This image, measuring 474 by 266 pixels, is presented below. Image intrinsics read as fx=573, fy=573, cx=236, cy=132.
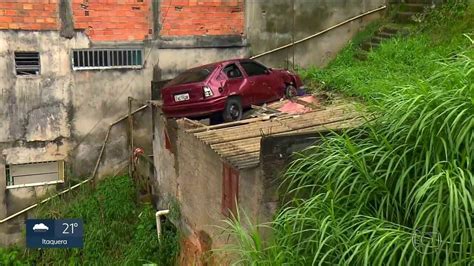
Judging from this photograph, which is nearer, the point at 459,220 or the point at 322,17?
the point at 459,220

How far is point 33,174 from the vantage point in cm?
1139

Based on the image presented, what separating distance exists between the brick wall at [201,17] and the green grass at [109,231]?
10.9 feet

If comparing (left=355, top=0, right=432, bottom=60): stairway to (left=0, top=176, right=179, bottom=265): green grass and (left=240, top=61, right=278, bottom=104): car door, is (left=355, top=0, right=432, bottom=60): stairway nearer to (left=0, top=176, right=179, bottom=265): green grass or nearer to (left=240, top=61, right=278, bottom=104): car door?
(left=240, top=61, right=278, bottom=104): car door

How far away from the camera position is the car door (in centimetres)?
1047

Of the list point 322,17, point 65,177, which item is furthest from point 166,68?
point 322,17

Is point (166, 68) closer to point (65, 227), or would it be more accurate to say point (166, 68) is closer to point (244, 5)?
point (244, 5)

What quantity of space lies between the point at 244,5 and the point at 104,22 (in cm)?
308

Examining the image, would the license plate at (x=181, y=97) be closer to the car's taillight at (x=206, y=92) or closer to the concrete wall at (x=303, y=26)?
the car's taillight at (x=206, y=92)

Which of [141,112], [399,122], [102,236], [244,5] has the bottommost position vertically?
[102,236]

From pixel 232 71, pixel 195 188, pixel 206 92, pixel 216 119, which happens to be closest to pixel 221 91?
pixel 206 92

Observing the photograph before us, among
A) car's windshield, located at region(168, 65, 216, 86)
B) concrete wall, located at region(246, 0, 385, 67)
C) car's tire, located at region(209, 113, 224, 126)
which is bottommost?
car's tire, located at region(209, 113, 224, 126)

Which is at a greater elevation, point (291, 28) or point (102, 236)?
point (291, 28)

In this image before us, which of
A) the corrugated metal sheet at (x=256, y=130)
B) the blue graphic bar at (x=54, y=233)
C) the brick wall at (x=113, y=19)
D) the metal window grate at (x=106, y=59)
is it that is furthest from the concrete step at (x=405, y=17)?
the blue graphic bar at (x=54, y=233)

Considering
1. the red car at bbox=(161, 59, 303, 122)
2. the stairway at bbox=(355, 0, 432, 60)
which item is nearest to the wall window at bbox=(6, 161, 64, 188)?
the red car at bbox=(161, 59, 303, 122)
